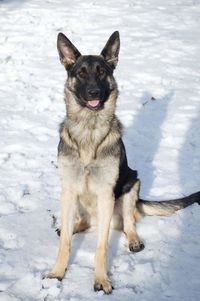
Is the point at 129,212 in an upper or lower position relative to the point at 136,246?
upper

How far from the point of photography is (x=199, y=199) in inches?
201

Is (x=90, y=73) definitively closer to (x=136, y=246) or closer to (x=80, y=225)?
(x=80, y=225)

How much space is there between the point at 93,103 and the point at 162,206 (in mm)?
1612

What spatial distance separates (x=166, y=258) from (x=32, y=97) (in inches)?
193

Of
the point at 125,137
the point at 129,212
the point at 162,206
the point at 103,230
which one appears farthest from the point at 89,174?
the point at 125,137

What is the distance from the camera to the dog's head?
417cm

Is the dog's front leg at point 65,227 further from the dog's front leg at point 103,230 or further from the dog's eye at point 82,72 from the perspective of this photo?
the dog's eye at point 82,72

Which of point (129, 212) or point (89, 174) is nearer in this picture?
point (89, 174)

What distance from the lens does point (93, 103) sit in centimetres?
418

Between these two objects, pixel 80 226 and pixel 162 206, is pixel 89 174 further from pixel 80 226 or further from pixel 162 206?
pixel 162 206

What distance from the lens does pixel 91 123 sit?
14.3ft

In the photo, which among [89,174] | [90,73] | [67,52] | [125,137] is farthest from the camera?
[125,137]

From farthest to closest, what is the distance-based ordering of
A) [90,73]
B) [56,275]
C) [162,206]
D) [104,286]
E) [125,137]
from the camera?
[125,137] → [162,206] → [90,73] → [56,275] → [104,286]

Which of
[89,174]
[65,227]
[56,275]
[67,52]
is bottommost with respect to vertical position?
[56,275]
